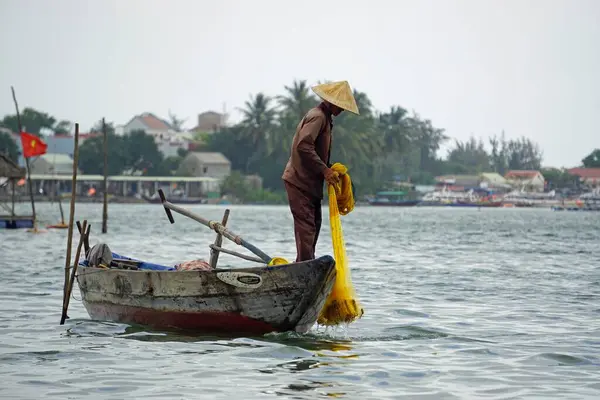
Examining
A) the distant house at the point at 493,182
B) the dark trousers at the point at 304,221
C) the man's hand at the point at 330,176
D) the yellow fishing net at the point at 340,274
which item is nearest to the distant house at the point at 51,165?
the distant house at the point at 493,182

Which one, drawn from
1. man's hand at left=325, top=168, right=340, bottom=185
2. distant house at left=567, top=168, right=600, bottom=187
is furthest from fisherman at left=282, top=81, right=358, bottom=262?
distant house at left=567, top=168, right=600, bottom=187

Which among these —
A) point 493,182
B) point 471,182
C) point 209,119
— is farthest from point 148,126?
point 493,182

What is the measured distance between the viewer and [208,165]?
119625 millimetres

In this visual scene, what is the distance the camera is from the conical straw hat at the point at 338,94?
36.0 feet

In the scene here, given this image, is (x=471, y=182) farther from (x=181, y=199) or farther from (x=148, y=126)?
(x=181, y=199)

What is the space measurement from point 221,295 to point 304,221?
3.56 ft

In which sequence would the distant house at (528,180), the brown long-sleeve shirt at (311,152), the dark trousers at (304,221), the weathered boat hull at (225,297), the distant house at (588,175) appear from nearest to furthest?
the weathered boat hull at (225,297)
the brown long-sleeve shirt at (311,152)
the dark trousers at (304,221)
the distant house at (528,180)
the distant house at (588,175)

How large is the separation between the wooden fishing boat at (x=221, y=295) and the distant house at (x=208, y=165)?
106214mm

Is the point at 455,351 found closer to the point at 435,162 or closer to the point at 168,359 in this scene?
the point at 168,359

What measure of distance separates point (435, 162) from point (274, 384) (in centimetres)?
15809

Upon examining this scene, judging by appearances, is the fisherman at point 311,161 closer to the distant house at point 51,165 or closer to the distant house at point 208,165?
the distant house at point 208,165

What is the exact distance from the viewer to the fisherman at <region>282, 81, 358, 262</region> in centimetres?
1095

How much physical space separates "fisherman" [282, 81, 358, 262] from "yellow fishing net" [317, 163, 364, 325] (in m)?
0.18

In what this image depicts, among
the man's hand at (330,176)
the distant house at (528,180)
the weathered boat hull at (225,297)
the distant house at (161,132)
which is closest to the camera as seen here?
the weathered boat hull at (225,297)
